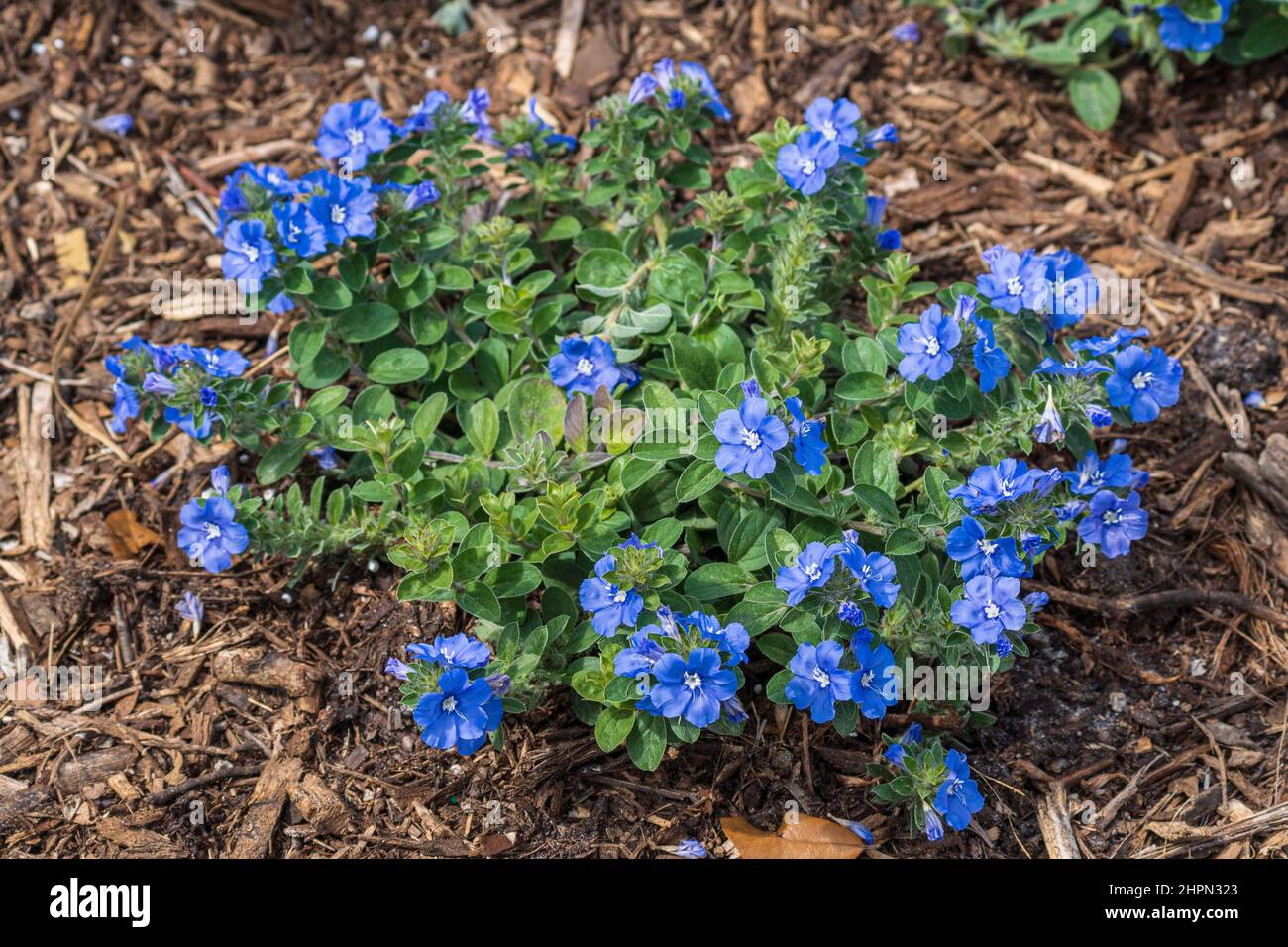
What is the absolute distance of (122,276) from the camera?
5.66 metres

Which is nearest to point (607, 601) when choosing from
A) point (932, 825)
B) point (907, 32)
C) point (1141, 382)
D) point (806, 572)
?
point (806, 572)

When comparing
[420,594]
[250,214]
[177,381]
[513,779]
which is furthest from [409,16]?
[513,779]

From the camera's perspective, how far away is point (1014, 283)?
4.13 meters

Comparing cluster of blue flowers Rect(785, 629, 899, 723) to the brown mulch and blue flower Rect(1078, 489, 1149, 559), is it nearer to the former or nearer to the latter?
the brown mulch

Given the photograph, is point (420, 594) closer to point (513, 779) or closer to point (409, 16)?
point (513, 779)

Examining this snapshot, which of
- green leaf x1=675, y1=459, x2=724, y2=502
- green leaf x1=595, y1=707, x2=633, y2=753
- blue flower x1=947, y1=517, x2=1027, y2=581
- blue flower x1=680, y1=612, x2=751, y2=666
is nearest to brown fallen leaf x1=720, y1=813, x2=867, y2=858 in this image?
green leaf x1=595, y1=707, x2=633, y2=753

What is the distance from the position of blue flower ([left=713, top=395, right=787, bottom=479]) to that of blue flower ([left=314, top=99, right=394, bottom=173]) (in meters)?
1.99

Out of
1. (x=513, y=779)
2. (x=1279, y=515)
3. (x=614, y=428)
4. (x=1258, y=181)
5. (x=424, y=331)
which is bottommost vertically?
(x=513, y=779)

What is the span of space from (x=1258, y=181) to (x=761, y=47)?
2.54 meters

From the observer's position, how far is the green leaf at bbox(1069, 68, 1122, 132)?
235 inches

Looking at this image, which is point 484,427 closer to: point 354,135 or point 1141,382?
point 354,135

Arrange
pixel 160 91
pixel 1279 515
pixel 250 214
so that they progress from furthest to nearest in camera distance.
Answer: pixel 160 91 < pixel 1279 515 < pixel 250 214

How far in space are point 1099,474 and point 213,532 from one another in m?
3.12

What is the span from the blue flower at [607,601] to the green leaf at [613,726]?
0.96 feet
